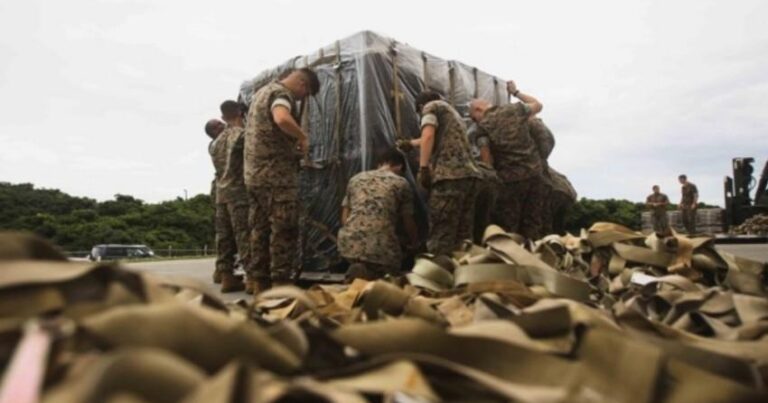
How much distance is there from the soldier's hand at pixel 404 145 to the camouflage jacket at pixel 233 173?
1447 millimetres

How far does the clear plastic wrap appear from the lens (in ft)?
20.3

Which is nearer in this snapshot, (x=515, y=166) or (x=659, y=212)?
(x=515, y=166)

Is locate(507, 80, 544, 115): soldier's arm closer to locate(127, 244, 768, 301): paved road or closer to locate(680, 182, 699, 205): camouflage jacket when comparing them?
locate(127, 244, 768, 301): paved road

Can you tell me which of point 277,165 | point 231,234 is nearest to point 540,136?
point 277,165

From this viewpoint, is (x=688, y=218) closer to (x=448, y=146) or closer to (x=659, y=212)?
(x=659, y=212)

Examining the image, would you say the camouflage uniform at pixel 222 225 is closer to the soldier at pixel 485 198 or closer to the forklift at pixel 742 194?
the soldier at pixel 485 198

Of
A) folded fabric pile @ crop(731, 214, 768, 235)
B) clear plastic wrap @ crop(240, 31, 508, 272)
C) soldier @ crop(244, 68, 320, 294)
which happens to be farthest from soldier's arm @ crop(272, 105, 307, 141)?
folded fabric pile @ crop(731, 214, 768, 235)

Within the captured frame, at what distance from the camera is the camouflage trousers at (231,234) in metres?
5.70

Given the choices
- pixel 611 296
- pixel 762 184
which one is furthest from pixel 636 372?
pixel 762 184

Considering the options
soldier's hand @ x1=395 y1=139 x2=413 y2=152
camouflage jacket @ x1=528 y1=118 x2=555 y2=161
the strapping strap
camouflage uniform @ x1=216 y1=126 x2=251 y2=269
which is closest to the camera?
the strapping strap

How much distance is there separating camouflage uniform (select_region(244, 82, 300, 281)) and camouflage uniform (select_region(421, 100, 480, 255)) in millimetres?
1104

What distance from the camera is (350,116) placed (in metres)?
6.34

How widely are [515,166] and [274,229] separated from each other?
258cm

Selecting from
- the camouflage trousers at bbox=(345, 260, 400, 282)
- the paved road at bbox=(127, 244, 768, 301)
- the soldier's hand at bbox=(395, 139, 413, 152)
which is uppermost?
the soldier's hand at bbox=(395, 139, 413, 152)
